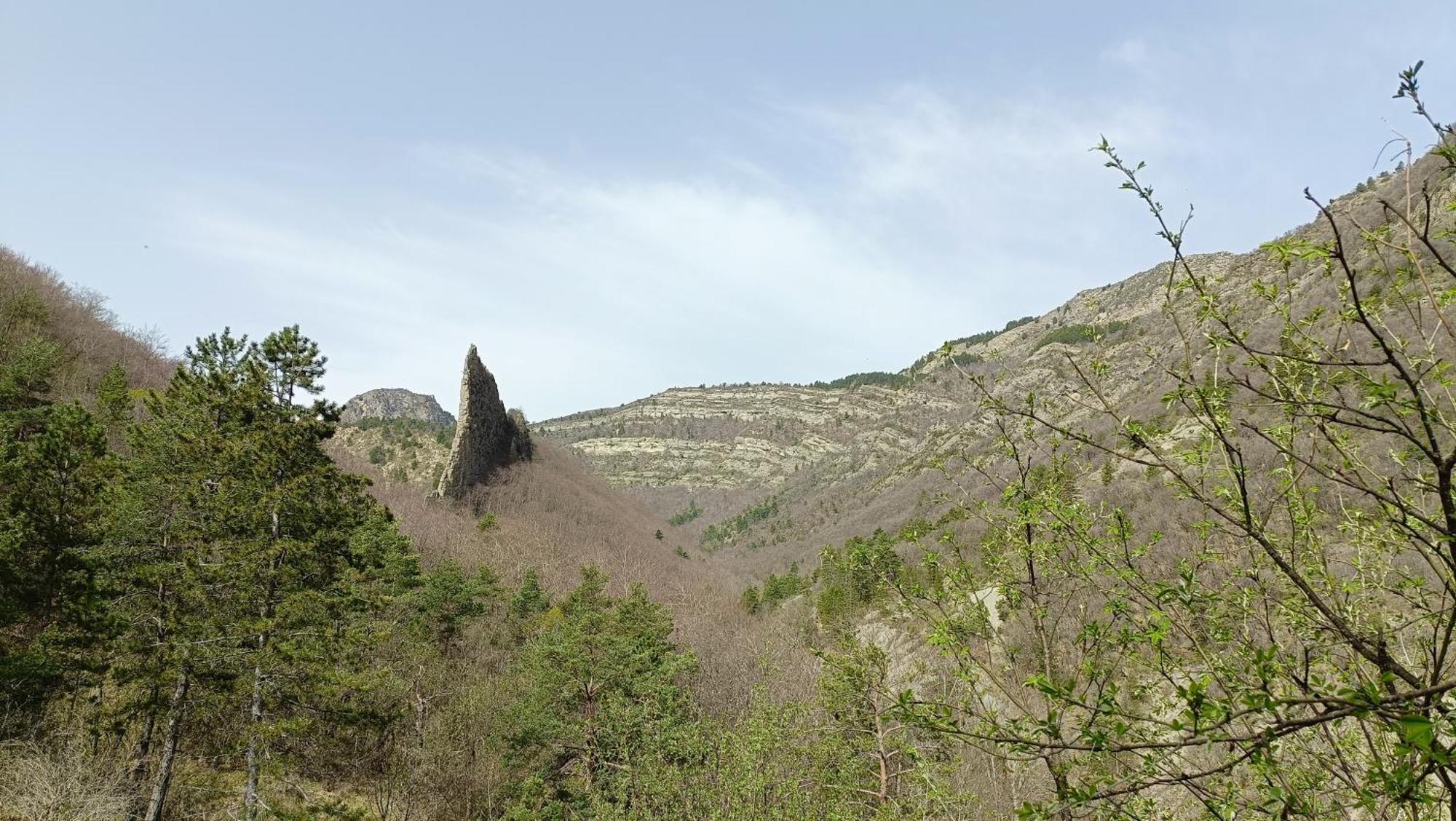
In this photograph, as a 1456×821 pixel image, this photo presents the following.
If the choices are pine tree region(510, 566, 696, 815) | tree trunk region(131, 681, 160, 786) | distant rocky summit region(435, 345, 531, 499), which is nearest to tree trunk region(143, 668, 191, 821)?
tree trunk region(131, 681, 160, 786)

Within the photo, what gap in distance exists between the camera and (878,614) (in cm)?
3416

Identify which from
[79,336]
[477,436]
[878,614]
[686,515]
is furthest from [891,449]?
[79,336]

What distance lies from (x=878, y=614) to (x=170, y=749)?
92.6 feet

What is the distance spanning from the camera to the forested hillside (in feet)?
7.23

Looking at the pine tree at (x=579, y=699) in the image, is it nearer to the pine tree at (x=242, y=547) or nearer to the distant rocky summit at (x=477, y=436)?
the pine tree at (x=242, y=547)

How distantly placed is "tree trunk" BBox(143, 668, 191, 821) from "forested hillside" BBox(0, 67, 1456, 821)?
7 centimetres

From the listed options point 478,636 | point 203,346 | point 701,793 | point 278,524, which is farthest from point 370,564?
point 701,793

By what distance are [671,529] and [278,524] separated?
77334 millimetres

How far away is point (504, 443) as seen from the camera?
67375 millimetres

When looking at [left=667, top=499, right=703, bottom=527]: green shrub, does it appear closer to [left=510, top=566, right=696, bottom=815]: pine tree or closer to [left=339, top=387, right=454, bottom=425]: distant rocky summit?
[left=339, top=387, right=454, bottom=425]: distant rocky summit

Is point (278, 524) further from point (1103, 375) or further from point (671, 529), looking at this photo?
point (671, 529)

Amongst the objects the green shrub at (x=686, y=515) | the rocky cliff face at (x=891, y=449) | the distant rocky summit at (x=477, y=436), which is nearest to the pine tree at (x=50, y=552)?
the rocky cliff face at (x=891, y=449)

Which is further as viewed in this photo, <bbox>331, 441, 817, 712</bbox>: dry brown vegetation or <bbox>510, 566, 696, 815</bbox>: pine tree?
<bbox>331, 441, 817, 712</bbox>: dry brown vegetation

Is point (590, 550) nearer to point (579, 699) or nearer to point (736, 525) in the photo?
point (579, 699)
